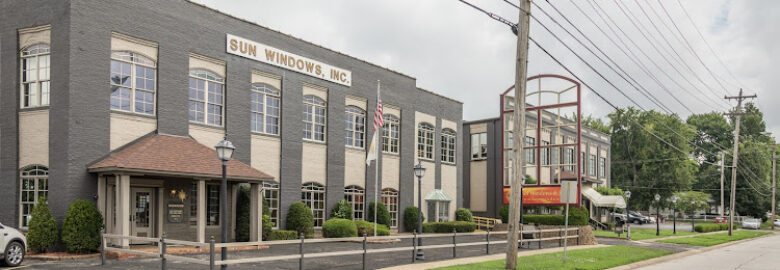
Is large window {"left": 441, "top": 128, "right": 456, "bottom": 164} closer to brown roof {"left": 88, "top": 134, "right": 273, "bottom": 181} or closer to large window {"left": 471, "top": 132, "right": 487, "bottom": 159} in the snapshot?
large window {"left": 471, "top": 132, "right": 487, "bottom": 159}

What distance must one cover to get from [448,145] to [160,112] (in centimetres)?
2192

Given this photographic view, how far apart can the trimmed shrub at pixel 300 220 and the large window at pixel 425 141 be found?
11665 millimetres

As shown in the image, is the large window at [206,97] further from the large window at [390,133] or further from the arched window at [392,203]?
the arched window at [392,203]

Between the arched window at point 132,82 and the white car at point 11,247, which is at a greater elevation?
the arched window at point 132,82

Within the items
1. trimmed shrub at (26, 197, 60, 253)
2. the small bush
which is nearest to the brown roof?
trimmed shrub at (26, 197, 60, 253)

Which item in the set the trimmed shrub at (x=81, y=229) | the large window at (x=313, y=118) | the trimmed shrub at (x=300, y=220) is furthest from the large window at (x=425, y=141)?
the trimmed shrub at (x=81, y=229)

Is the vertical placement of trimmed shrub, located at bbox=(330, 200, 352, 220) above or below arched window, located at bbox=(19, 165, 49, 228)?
below

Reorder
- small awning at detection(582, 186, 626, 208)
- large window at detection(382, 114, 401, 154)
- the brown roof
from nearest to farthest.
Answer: the brown roof < large window at detection(382, 114, 401, 154) < small awning at detection(582, 186, 626, 208)

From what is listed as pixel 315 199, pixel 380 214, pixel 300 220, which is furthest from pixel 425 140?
pixel 300 220

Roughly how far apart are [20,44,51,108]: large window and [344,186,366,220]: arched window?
1504cm

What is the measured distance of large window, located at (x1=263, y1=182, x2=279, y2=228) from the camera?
27328mm

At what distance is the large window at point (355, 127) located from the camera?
32.5 m

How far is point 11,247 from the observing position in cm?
1639

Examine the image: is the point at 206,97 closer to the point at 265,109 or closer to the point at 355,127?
the point at 265,109
